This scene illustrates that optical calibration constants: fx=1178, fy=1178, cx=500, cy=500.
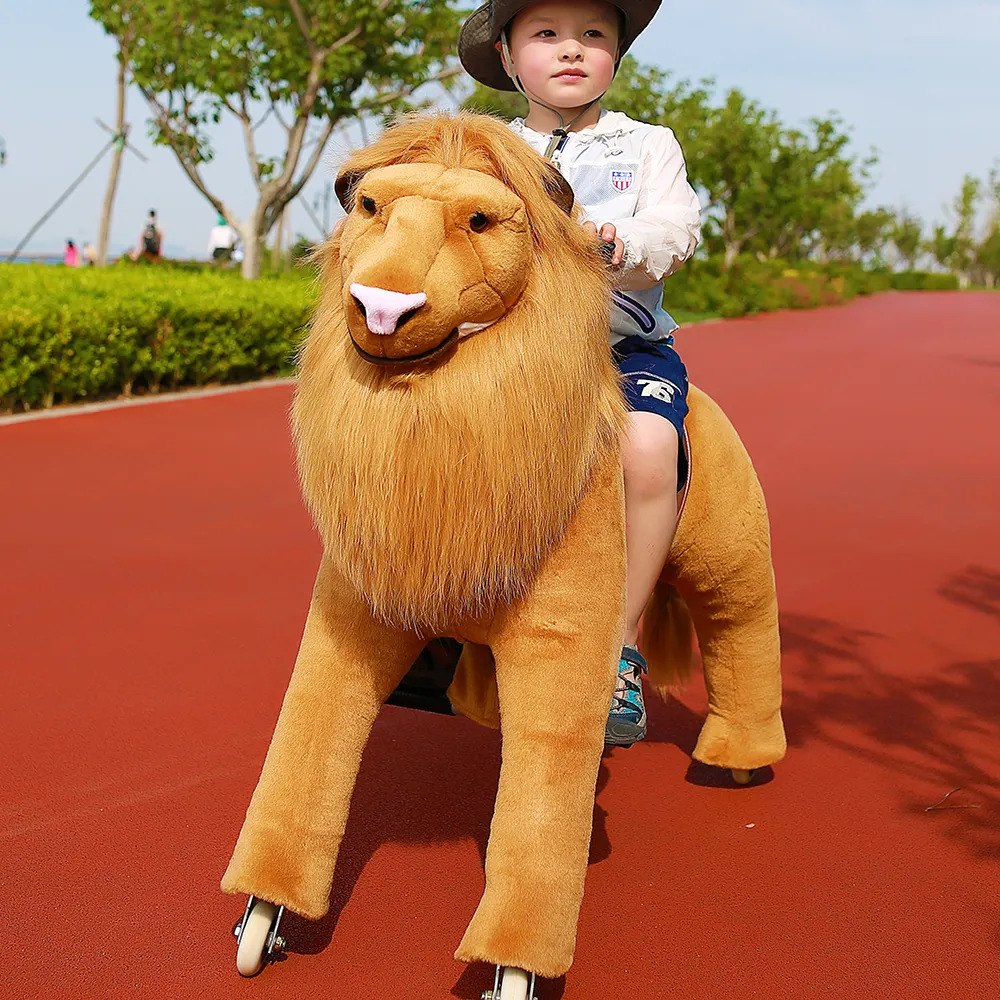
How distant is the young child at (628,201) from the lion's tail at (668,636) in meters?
0.82

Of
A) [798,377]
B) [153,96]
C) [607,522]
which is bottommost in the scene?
[798,377]

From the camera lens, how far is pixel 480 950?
2248mm

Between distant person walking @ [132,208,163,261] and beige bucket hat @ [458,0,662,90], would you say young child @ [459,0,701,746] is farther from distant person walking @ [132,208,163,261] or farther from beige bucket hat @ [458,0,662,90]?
distant person walking @ [132,208,163,261]

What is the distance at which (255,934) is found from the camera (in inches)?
97.3

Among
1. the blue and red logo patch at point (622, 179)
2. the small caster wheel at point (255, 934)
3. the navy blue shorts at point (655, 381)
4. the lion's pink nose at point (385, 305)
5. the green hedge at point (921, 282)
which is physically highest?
the blue and red logo patch at point (622, 179)

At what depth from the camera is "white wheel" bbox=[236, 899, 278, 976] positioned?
2469 millimetres

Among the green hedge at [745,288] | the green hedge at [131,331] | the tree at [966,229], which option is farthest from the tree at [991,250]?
the green hedge at [131,331]

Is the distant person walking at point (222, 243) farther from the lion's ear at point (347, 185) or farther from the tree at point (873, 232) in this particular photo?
the tree at point (873, 232)

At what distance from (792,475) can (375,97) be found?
37.4ft

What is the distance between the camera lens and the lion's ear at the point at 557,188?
7.68 feet

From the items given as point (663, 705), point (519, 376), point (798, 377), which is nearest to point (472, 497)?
point (519, 376)

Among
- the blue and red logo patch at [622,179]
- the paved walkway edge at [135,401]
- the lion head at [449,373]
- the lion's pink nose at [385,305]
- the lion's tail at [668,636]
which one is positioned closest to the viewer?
the lion's pink nose at [385,305]

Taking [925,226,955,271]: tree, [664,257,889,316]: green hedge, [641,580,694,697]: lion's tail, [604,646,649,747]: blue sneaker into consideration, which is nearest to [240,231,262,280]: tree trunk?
[664,257,889,316]: green hedge

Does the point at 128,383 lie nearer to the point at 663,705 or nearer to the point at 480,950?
the point at 663,705
